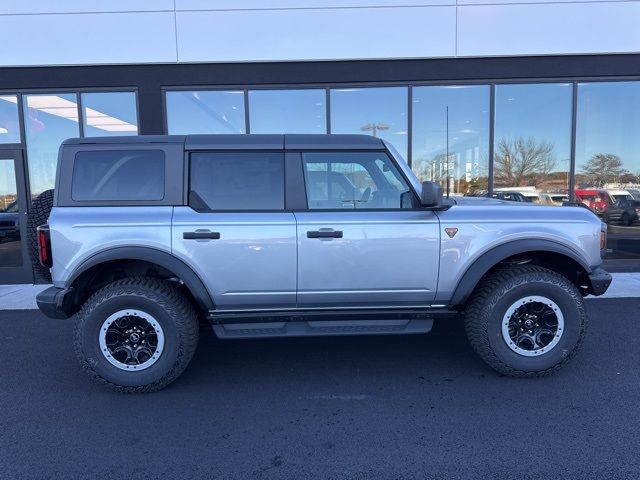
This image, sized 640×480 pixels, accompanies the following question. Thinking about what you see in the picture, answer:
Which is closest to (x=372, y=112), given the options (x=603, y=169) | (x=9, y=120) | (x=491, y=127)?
(x=491, y=127)

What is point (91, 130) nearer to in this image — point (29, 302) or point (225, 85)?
point (225, 85)

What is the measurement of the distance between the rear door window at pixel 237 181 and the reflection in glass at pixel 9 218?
598cm

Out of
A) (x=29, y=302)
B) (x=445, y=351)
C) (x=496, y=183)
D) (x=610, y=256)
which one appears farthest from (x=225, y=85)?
(x=610, y=256)

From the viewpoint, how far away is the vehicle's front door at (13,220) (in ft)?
24.4

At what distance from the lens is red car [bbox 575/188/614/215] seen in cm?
802

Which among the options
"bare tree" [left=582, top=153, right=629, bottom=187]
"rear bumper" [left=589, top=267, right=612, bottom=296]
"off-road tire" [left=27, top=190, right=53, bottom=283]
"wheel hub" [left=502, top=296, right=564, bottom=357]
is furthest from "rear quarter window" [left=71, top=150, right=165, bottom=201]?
"bare tree" [left=582, top=153, right=629, bottom=187]

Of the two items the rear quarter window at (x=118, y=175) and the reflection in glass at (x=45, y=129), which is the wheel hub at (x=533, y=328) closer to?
the rear quarter window at (x=118, y=175)

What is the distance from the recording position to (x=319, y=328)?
3.47m

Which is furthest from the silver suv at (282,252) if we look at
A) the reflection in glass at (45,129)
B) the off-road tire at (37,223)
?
the reflection in glass at (45,129)

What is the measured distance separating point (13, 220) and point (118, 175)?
18.7 feet

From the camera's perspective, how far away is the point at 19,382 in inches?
140

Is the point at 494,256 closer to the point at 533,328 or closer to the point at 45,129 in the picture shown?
the point at 533,328

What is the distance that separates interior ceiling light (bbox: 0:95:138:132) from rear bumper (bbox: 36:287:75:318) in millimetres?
5082

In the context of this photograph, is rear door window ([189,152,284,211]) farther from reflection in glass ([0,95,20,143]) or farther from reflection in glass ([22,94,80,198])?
reflection in glass ([0,95,20,143])
